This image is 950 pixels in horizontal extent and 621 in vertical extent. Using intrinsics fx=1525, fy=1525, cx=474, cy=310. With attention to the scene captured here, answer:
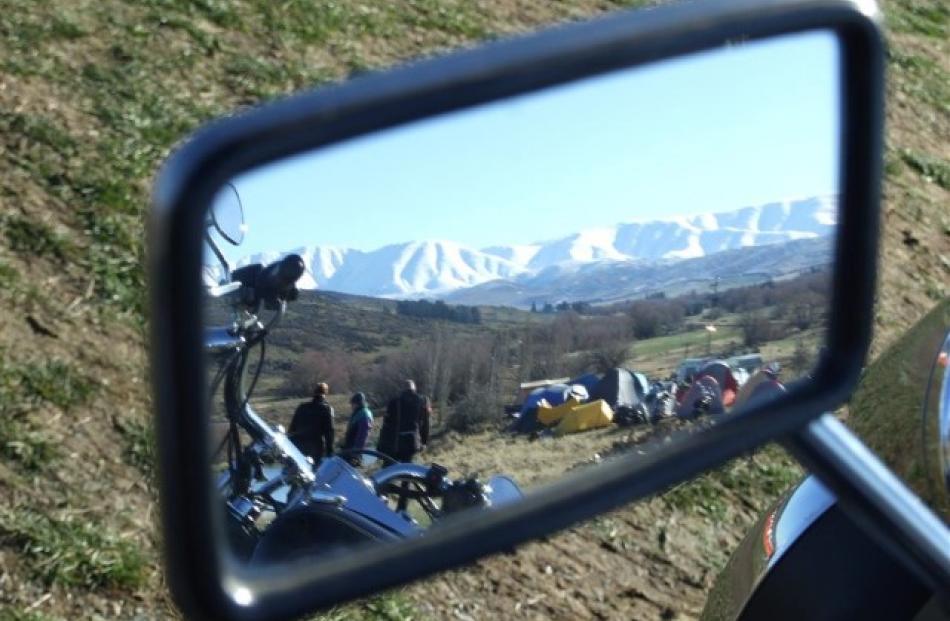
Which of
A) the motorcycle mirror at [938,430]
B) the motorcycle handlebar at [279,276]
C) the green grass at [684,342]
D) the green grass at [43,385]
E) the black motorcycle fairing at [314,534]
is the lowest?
the green grass at [43,385]

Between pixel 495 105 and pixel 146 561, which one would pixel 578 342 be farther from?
pixel 146 561

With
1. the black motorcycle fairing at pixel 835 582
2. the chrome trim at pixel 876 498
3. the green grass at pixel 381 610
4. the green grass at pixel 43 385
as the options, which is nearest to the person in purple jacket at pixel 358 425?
the chrome trim at pixel 876 498

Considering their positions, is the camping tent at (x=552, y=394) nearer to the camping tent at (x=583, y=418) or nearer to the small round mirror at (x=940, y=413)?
the camping tent at (x=583, y=418)

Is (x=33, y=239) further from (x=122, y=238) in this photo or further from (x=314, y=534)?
(x=314, y=534)

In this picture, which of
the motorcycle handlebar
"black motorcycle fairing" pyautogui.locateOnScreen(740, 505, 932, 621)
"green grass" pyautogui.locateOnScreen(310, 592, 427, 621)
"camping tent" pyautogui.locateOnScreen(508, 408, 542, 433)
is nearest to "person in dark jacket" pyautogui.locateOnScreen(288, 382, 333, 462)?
the motorcycle handlebar

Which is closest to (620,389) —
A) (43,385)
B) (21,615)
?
(21,615)

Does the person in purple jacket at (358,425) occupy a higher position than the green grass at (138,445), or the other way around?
the person in purple jacket at (358,425)

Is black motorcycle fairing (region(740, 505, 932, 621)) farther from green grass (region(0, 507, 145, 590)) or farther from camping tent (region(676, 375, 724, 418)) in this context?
green grass (region(0, 507, 145, 590))

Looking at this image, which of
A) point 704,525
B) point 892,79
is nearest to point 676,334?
point 704,525
